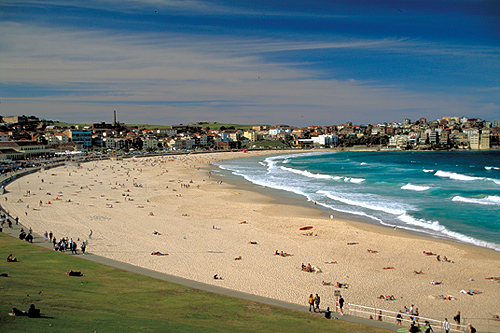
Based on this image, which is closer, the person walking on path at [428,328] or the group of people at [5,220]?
the person walking on path at [428,328]

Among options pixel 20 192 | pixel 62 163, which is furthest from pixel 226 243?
pixel 62 163

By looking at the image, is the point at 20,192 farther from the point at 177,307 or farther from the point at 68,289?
the point at 177,307

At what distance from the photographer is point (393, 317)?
1173cm

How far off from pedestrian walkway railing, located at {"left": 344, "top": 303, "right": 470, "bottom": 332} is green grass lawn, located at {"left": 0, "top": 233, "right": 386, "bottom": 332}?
1.32m

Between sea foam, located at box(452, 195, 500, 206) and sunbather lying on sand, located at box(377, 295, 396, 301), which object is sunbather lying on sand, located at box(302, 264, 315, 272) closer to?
sunbather lying on sand, located at box(377, 295, 396, 301)

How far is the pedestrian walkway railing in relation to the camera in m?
11.0

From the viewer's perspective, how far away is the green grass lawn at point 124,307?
906cm

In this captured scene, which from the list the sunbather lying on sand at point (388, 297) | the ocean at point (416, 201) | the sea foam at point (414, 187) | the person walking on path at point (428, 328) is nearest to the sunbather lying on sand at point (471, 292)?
the sunbather lying on sand at point (388, 297)

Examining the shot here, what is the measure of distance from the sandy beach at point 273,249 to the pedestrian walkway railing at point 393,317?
700 millimetres

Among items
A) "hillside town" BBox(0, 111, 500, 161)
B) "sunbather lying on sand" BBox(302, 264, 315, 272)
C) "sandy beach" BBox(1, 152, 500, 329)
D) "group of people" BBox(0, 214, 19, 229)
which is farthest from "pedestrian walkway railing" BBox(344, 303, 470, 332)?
"hillside town" BBox(0, 111, 500, 161)

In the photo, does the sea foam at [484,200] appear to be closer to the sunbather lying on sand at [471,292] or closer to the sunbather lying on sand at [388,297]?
the sunbather lying on sand at [471,292]

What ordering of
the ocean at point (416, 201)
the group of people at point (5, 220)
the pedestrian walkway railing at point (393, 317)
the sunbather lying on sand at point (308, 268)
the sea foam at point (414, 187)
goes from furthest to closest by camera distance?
1. the sea foam at point (414, 187)
2. the ocean at point (416, 201)
3. the group of people at point (5, 220)
4. the sunbather lying on sand at point (308, 268)
5. the pedestrian walkway railing at point (393, 317)

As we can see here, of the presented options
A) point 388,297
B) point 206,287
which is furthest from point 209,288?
point 388,297

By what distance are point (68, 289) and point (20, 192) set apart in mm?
30593
